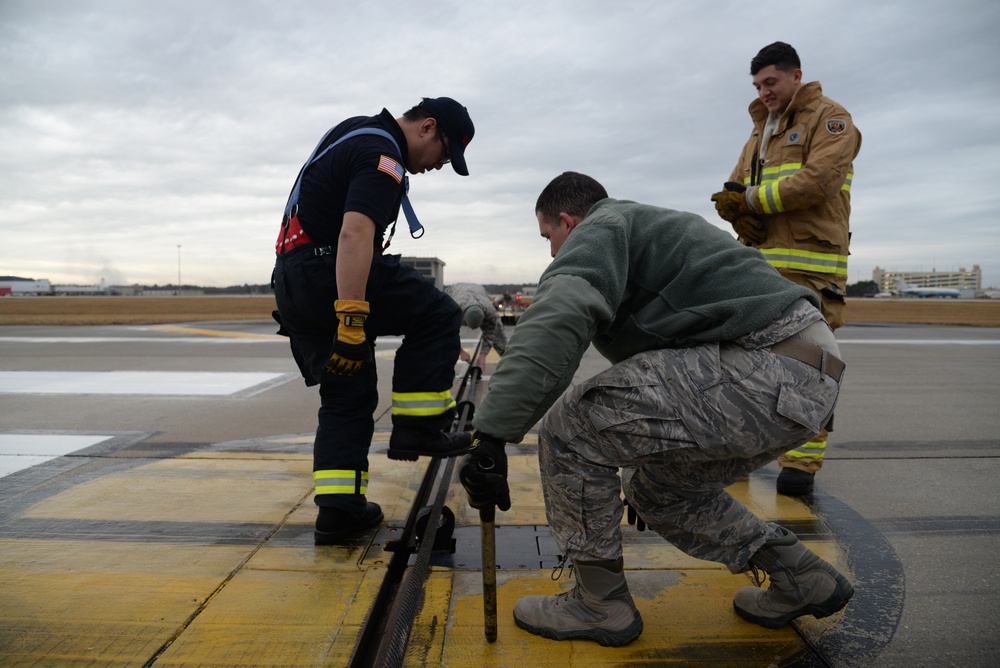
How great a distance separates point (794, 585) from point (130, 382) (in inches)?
246

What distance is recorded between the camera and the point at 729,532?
202cm

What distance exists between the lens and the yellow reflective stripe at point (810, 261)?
322 cm

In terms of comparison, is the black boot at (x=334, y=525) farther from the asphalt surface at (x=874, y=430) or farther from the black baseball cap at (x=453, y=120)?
the asphalt surface at (x=874, y=430)

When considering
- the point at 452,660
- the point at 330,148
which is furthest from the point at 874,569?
the point at 330,148

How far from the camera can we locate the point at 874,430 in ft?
14.7

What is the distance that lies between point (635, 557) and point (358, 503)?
1097 mm

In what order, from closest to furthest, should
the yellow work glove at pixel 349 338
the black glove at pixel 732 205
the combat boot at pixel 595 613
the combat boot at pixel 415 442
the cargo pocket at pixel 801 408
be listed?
the cargo pocket at pixel 801 408
the combat boot at pixel 595 613
the yellow work glove at pixel 349 338
the combat boot at pixel 415 442
the black glove at pixel 732 205

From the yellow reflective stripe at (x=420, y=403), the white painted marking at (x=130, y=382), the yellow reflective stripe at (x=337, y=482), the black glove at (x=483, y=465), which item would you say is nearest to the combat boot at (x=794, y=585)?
the black glove at (x=483, y=465)

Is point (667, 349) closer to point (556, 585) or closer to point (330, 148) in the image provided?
point (556, 585)

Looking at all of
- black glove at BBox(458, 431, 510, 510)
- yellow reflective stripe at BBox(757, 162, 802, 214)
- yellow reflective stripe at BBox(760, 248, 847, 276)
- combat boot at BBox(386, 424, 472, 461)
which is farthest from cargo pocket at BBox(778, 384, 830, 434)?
yellow reflective stripe at BBox(757, 162, 802, 214)

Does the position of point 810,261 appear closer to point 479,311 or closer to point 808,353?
point 808,353

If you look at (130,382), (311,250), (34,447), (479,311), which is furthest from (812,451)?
(130,382)

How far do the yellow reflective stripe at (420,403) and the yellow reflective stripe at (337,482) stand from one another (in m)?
0.31

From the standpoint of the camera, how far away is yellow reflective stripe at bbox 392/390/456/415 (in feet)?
8.88
